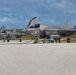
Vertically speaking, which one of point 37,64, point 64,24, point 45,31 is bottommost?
point 37,64

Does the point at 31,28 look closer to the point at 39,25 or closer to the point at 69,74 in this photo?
the point at 39,25

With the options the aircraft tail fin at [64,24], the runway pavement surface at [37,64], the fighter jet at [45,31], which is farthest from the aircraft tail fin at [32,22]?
the runway pavement surface at [37,64]

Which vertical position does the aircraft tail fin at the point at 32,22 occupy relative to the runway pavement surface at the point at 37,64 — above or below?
above

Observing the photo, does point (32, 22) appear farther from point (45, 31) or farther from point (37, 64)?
point (37, 64)

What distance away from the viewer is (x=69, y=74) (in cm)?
928

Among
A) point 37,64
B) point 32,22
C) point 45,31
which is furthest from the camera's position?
point 45,31

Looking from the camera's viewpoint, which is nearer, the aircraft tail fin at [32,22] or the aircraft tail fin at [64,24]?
the aircraft tail fin at [32,22]

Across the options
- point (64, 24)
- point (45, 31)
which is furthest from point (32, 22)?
point (64, 24)

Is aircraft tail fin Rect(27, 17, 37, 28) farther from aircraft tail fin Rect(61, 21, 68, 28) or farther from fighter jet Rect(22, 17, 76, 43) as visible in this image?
aircraft tail fin Rect(61, 21, 68, 28)

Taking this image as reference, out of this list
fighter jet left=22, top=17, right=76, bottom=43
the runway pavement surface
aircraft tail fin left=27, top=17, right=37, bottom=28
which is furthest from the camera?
aircraft tail fin left=27, top=17, right=37, bottom=28

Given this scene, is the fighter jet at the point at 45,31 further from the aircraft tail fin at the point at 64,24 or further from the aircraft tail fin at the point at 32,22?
the aircraft tail fin at the point at 64,24

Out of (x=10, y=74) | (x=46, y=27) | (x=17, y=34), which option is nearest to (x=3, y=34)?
(x=17, y=34)

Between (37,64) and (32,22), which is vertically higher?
(32,22)

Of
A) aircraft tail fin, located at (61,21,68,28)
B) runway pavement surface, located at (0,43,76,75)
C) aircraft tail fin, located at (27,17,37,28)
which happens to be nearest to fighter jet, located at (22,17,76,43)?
aircraft tail fin, located at (27,17,37,28)
